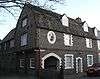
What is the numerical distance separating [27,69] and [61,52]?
5811 mm

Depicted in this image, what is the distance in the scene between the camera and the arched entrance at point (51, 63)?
27881 mm

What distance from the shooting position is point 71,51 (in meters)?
30.0

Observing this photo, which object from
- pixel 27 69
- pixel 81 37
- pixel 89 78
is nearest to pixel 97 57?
pixel 81 37

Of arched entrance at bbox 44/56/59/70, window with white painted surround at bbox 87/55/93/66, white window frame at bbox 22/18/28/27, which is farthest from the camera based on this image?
window with white painted surround at bbox 87/55/93/66

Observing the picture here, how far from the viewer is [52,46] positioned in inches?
1057

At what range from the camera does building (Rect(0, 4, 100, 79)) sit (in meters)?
25.8

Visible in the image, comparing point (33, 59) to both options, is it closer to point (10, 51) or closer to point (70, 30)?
point (70, 30)

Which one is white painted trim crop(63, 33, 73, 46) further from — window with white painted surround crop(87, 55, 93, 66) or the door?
window with white painted surround crop(87, 55, 93, 66)

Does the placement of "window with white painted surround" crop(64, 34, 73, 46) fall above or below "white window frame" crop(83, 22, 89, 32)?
below

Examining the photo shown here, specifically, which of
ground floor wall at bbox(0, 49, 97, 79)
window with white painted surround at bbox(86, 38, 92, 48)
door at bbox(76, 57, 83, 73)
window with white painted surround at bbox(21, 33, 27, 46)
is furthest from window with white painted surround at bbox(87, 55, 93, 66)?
window with white painted surround at bbox(21, 33, 27, 46)

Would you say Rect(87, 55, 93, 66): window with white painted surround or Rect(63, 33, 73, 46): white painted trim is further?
Rect(87, 55, 93, 66): window with white painted surround

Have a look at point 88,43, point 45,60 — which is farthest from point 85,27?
point 45,60

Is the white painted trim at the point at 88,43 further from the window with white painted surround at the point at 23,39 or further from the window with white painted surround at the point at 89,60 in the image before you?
the window with white painted surround at the point at 23,39

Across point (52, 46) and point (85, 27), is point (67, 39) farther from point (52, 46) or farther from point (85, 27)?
point (85, 27)
